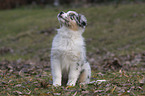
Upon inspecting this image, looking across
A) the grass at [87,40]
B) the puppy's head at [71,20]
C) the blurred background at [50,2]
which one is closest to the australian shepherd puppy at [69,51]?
the puppy's head at [71,20]

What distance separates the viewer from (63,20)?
654 cm

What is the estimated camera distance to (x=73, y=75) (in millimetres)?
6531

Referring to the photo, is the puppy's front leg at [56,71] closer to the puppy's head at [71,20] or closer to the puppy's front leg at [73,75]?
the puppy's front leg at [73,75]

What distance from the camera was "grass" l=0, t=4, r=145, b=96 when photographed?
6.38 meters

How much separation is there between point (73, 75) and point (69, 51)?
2.07 feet

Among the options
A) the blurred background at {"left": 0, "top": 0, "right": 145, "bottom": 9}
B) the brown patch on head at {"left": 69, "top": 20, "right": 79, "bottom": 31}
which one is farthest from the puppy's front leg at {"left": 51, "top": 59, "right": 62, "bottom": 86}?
the blurred background at {"left": 0, "top": 0, "right": 145, "bottom": 9}

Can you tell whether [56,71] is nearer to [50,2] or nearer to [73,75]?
[73,75]

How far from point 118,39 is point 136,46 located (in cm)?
268

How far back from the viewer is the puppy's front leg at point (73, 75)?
6488 millimetres

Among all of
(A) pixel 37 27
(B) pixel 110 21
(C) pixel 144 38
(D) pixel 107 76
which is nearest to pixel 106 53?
(C) pixel 144 38

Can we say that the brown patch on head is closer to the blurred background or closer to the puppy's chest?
the puppy's chest

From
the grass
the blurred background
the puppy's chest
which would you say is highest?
the blurred background

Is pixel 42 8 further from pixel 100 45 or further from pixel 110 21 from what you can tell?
pixel 100 45

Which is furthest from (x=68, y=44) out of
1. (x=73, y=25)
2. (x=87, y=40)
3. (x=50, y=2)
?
(x=50, y=2)
